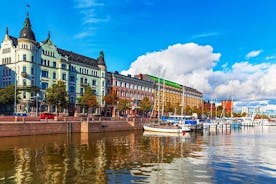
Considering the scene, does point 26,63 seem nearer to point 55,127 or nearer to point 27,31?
point 27,31

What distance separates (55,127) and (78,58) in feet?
187

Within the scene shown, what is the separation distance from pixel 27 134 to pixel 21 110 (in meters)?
31.5

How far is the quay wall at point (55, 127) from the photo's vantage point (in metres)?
70.4

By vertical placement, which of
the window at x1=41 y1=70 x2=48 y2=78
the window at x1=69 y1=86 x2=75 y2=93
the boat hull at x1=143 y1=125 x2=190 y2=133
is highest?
the window at x1=41 y1=70 x2=48 y2=78

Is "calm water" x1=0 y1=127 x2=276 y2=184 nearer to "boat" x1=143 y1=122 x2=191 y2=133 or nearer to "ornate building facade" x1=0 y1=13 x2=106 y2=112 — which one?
"boat" x1=143 y1=122 x2=191 y2=133

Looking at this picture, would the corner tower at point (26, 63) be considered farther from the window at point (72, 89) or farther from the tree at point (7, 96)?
the window at point (72, 89)

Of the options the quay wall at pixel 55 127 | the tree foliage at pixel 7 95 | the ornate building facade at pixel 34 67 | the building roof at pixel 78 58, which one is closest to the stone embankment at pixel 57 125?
the quay wall at pixel 55 127

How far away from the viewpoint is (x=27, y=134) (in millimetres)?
73625

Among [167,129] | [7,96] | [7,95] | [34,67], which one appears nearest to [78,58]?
[34,67]

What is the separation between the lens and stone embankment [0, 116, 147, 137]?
7094 centimetres

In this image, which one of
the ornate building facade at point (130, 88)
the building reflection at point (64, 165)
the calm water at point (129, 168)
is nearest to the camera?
the building reflection at point (64, 165)

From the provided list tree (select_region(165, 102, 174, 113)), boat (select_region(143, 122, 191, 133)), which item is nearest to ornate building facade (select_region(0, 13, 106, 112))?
boat (select_region(143, 122, 191, 133))

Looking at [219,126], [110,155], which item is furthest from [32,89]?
[219,126]

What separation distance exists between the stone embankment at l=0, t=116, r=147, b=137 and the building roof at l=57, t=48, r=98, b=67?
111 ft
